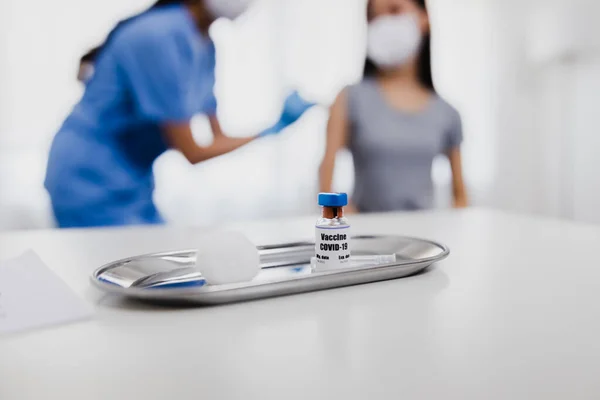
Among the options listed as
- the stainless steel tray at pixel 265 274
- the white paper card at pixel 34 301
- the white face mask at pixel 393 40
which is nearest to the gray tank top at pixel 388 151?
Answer: the white face mask at pixel 393 40

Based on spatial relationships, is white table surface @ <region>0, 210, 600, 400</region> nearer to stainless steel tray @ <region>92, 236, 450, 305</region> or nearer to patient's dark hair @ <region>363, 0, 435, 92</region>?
stainless steel tray @ <region>92, 236, 450, 305</region>

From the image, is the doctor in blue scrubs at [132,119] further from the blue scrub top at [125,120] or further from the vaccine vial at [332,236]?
the vaccine vial at [332,236]

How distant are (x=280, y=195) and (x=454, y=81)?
854 millimetres

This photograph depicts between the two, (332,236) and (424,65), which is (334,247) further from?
(424,65)

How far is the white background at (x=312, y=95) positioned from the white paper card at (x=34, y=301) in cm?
122

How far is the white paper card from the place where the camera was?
0.38m

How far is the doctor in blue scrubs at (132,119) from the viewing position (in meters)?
1.35

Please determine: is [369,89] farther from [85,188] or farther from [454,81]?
[85,188]

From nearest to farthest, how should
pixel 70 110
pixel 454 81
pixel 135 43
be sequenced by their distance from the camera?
pixel 135 43 → pixel 70 110 → pixel 454 81

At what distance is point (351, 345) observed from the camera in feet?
1.10

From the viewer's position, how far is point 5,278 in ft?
1.46

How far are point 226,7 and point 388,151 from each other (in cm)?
61

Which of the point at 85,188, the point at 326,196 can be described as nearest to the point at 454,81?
the point at 85,188

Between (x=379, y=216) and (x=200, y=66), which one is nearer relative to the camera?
(x=379, y=216)
